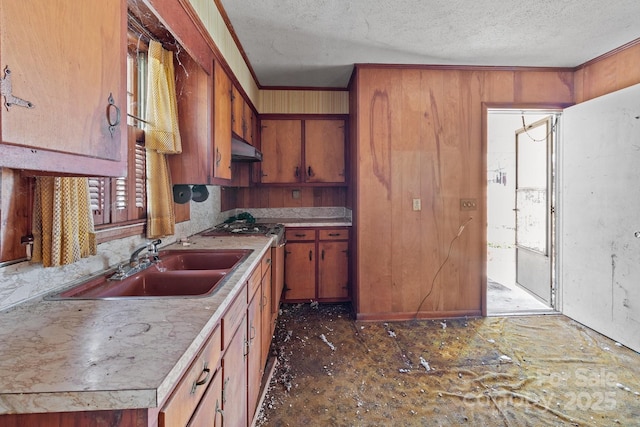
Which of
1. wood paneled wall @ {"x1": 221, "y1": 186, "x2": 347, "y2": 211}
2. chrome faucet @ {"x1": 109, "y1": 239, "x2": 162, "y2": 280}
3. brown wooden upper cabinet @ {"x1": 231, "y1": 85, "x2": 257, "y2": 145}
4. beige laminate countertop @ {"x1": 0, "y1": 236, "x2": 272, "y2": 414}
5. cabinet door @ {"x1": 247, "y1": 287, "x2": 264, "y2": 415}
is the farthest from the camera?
wood paneled wall @ {"x1": 221, "y1": 186, "x2": 347, "y2": 211}

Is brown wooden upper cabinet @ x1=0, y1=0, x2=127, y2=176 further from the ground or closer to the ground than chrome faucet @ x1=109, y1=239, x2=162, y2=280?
further from the ground

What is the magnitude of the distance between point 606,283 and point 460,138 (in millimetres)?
1726

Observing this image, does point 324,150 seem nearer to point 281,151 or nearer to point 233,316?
point 281,151

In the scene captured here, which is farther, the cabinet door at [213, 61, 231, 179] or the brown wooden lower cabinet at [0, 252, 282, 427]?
the cabinet door at [213, 61, 231, 179]

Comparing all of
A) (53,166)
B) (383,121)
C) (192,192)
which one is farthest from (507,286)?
(53,166)

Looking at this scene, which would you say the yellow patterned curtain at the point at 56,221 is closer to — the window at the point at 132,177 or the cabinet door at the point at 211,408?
the window at the point at 132,177

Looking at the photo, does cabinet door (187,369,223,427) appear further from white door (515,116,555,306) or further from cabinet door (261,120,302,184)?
white door (515,116,555,306)

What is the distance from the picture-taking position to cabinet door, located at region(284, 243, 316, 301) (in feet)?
10.1

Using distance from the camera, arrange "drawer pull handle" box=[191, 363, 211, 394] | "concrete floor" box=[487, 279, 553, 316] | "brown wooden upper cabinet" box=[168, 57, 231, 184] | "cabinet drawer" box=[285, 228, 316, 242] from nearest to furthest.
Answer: "drawer pull handle" box=[191, 363, 211, 394] < "brown wooden upper cabinet" box=[168, 57, 231, 184] < "concrete floor" box=[487, 279, 553, 316] < "cabinet drawer" box=[285, 228, 316, 242]

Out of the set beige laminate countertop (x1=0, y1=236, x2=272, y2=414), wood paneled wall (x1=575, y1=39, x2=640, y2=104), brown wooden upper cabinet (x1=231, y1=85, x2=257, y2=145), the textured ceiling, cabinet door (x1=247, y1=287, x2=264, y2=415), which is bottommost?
cabinet door (x1=247, y1=287, x2=264, y2=415)

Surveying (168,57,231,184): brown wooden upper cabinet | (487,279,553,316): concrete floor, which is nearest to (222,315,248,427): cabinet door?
(168,57,231,184): brown wooden upper cabinet

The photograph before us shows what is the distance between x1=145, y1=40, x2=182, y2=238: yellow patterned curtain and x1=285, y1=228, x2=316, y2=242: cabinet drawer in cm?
148

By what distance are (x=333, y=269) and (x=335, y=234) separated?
15.4 inches

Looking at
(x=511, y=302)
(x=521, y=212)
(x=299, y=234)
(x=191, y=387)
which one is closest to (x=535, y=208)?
(x=521, y=212)
